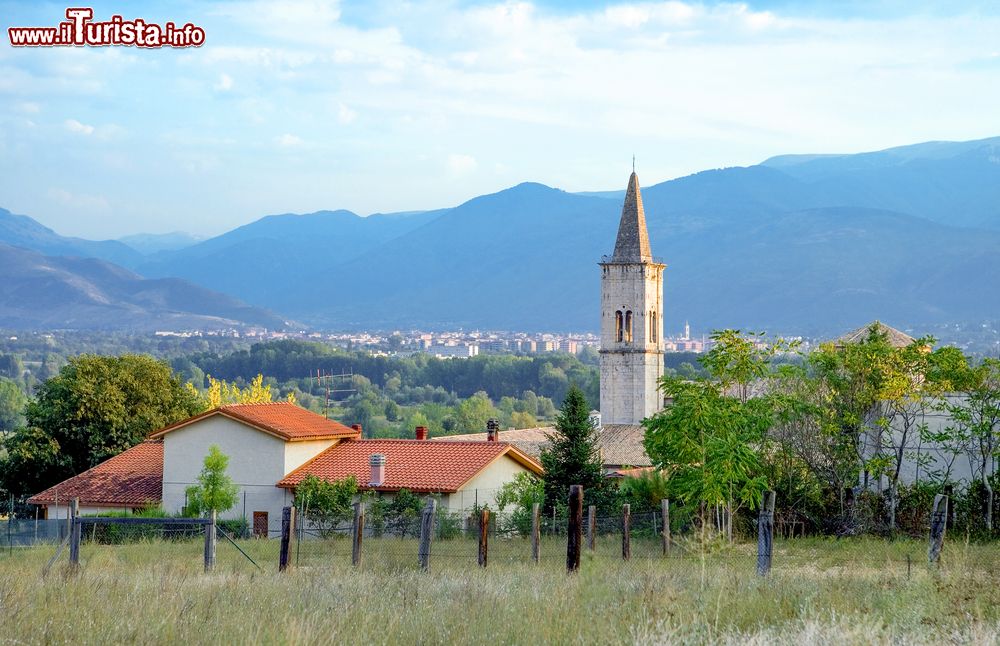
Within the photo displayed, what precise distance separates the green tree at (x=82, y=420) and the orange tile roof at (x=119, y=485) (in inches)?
168

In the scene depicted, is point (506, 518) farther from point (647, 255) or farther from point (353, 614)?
point (647, 255)

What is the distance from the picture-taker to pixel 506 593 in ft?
35.4

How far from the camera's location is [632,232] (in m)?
83.3

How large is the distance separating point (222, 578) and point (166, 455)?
21.6m

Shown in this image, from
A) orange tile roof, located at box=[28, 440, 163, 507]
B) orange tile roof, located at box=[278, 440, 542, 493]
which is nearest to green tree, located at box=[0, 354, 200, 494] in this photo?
orange tile roof, located at box=[28, 440, 163, 507]

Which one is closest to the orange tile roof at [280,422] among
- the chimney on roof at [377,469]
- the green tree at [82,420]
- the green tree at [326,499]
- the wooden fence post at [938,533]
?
the green tree at [326,499]

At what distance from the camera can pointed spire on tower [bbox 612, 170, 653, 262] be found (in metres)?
80.7

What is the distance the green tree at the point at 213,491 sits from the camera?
3009 centimetres

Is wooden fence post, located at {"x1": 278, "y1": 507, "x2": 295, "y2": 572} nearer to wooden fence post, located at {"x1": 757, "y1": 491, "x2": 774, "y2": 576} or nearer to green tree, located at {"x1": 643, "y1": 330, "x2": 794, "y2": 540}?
wooden fence post, located at {"x1": 757, "y1": 491, "x2": 774, "y2": 576}

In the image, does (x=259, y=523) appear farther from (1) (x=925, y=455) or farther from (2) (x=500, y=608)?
(2) (x=500, y=608)

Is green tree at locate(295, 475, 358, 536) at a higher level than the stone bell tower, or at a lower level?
lower

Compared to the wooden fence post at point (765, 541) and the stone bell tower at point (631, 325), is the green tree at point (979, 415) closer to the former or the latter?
the wooden fence post at point (765, 541)

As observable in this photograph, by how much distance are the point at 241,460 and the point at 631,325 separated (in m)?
51.2

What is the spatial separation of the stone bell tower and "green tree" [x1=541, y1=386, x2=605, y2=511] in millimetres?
45869
